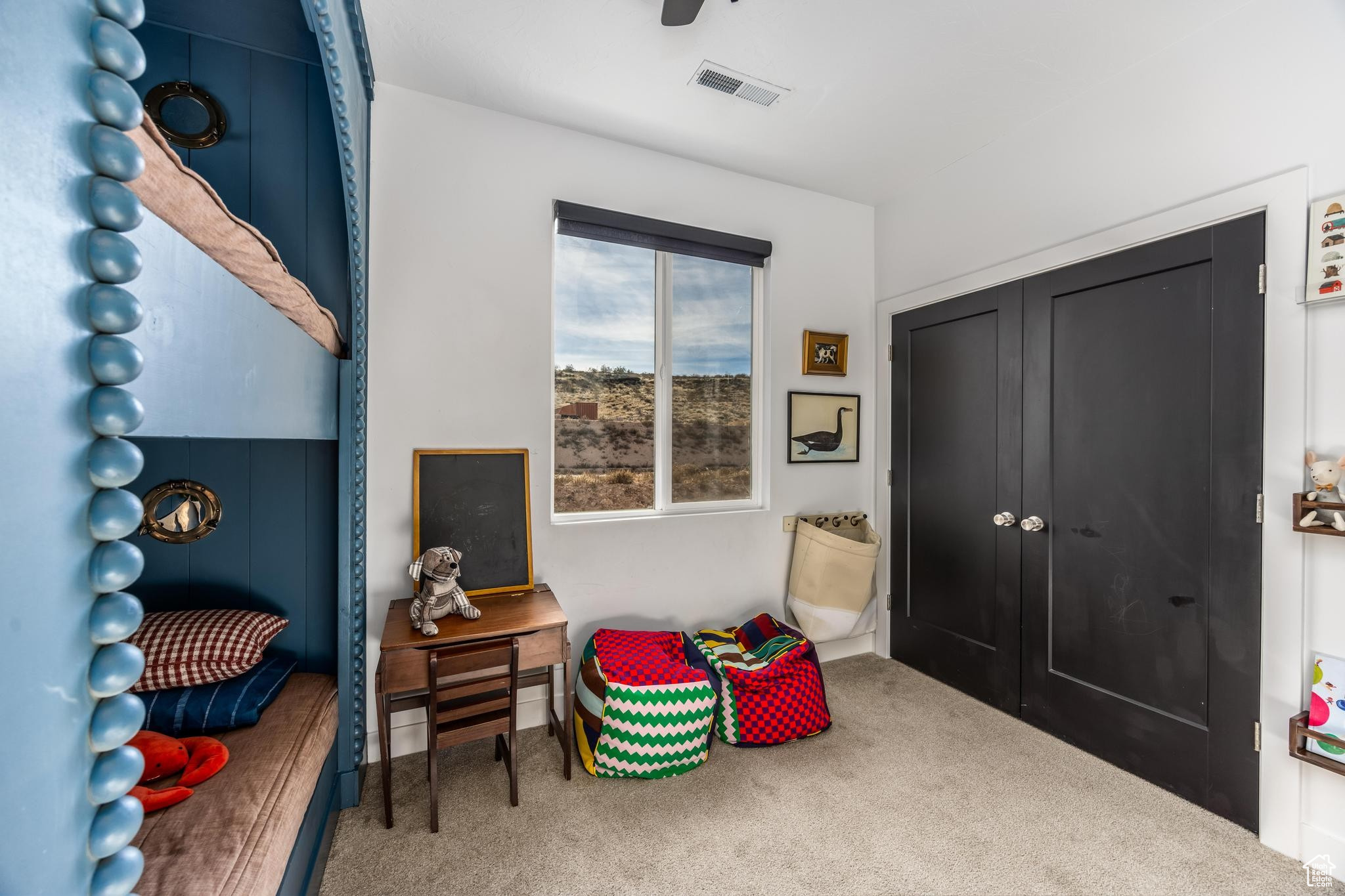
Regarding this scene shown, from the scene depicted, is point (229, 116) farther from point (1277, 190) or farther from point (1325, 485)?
point (1325, 485)

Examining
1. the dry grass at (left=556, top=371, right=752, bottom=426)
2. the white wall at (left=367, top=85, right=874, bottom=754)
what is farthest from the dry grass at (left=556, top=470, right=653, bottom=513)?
the dry grass at (left=556, top=371, right=752, bottom=426)

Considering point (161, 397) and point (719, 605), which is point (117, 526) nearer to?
point (161, 397)

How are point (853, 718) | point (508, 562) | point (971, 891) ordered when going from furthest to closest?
point (853, 718) → point (508, 562) → point (971, 891)

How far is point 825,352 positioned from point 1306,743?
2.38 metres

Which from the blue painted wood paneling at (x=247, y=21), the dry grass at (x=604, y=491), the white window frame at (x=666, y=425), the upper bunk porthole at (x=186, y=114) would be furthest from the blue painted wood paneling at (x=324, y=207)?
the dry grass at (x=604, y=491)

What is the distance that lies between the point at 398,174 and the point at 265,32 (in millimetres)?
591

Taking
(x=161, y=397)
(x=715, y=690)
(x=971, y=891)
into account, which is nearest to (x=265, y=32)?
(x=161, y=397)

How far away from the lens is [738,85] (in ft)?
7.59

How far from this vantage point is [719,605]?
3023 millimetres

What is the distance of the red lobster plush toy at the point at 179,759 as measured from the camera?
1306mm

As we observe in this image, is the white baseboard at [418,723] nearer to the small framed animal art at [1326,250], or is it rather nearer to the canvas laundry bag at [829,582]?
the canvas laundry bag at [829,582]

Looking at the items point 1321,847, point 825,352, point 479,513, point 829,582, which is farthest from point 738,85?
point 1321,847

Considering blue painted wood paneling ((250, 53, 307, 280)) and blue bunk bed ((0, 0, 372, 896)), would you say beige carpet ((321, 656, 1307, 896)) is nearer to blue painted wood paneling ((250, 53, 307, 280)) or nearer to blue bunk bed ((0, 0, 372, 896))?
blue bunk bed ((0, 0, 372, 896))

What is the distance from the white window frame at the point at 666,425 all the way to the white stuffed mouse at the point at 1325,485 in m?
2.04
